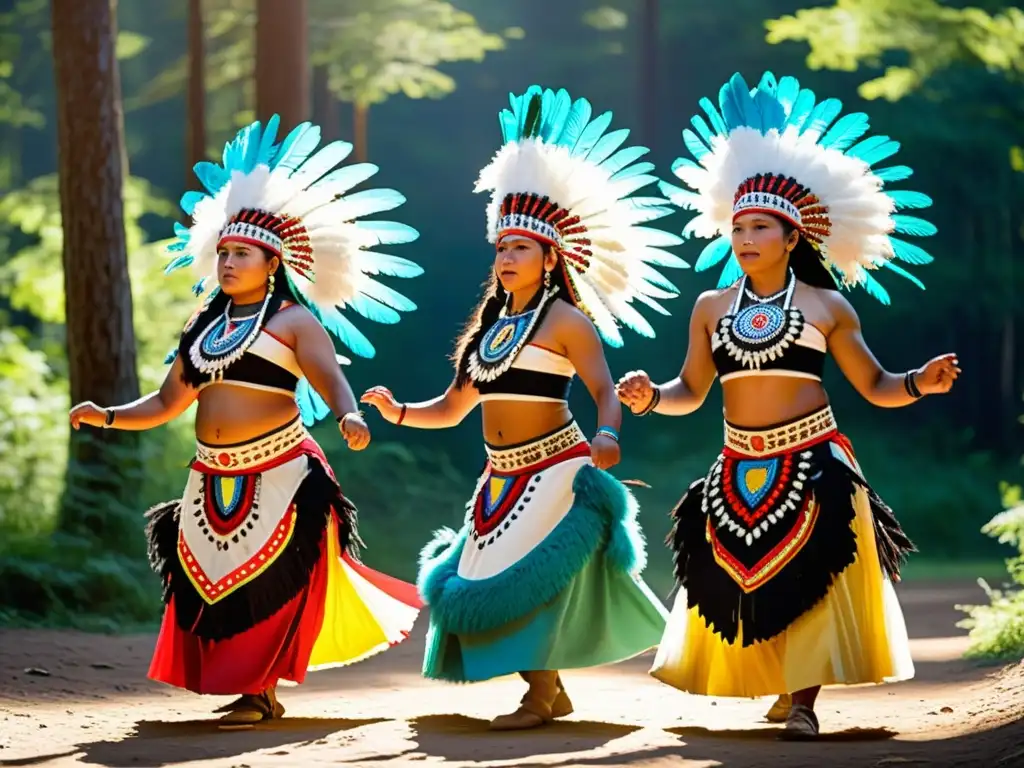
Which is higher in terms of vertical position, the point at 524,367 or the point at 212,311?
the point at 212,311

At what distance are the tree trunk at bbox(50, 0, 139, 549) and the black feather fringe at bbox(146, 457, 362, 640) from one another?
446cm

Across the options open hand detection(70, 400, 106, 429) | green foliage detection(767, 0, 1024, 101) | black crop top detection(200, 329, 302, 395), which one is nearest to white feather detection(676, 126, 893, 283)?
black crop top detection(200, 329, 302, 395)

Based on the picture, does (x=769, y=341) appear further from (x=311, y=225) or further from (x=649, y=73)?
(x=649, y=73)

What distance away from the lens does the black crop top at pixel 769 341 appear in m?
5.81

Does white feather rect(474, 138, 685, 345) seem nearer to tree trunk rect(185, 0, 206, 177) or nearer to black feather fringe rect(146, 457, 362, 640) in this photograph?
black feather fringe rect(146, 457, 362, 640)

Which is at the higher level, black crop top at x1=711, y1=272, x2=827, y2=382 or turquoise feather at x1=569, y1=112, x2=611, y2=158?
turquoise feather at x1=569, y1=112, x2=611, y2=158

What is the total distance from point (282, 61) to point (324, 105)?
10.7 meters

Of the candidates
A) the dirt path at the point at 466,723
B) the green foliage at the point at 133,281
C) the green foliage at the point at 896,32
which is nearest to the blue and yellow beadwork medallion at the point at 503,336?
the dirt path at the point at 466,723

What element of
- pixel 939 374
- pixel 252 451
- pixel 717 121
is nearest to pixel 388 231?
pixel 252 451

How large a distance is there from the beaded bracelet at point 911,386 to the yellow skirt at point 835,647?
41cm

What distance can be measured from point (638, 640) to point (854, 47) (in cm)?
972

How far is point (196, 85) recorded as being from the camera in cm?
1652

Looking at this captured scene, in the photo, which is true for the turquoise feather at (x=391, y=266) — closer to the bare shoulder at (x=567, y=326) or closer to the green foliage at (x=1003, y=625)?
the bare shoulder at (x=567, y=326)

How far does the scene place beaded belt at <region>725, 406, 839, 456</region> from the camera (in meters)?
5.80
